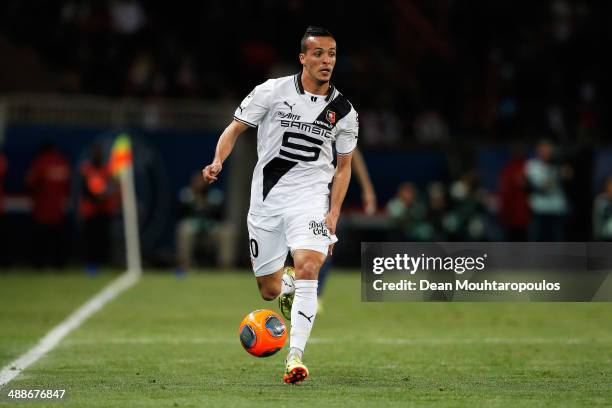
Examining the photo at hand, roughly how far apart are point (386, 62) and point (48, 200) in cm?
856

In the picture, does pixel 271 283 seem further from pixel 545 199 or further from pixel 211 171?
pixel 545 199

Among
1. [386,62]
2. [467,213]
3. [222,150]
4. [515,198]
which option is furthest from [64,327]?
[386,62]

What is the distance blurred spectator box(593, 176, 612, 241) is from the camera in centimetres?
2066

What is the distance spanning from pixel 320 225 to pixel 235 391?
1.38 metres

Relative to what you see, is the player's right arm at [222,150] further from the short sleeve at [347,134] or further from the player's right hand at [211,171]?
the short sleeve at [347,134]

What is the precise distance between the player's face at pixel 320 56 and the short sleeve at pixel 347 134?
13.7 inches

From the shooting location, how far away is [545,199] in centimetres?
2011

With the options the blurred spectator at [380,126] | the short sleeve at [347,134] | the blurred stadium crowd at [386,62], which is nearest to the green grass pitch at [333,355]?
the short sleeve at [347,134]

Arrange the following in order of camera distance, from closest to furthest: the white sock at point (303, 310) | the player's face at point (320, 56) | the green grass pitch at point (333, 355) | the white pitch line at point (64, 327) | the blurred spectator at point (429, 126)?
1. the green grass pitch at point (333, 355)
2. the white sock at point (303, 310)
3. the player's face at point (320, 56)
4. the white pitch line at point (64, 327)
5. the blurred spectator at point (429, 126)

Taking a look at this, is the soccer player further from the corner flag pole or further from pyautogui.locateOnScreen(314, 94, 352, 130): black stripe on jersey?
the corner flag pole

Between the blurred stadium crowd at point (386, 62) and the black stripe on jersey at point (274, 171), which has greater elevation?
the blurred stadium crowd at point (386, 62)

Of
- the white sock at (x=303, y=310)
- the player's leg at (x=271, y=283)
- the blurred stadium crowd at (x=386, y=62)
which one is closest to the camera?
the white sock at (x=303, y=310)

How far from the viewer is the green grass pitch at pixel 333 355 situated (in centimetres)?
735

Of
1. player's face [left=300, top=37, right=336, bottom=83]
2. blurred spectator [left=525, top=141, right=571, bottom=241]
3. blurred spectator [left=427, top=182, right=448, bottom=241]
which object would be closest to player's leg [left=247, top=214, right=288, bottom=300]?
player's face [left=300, top=37, right=336, bottom=83]
